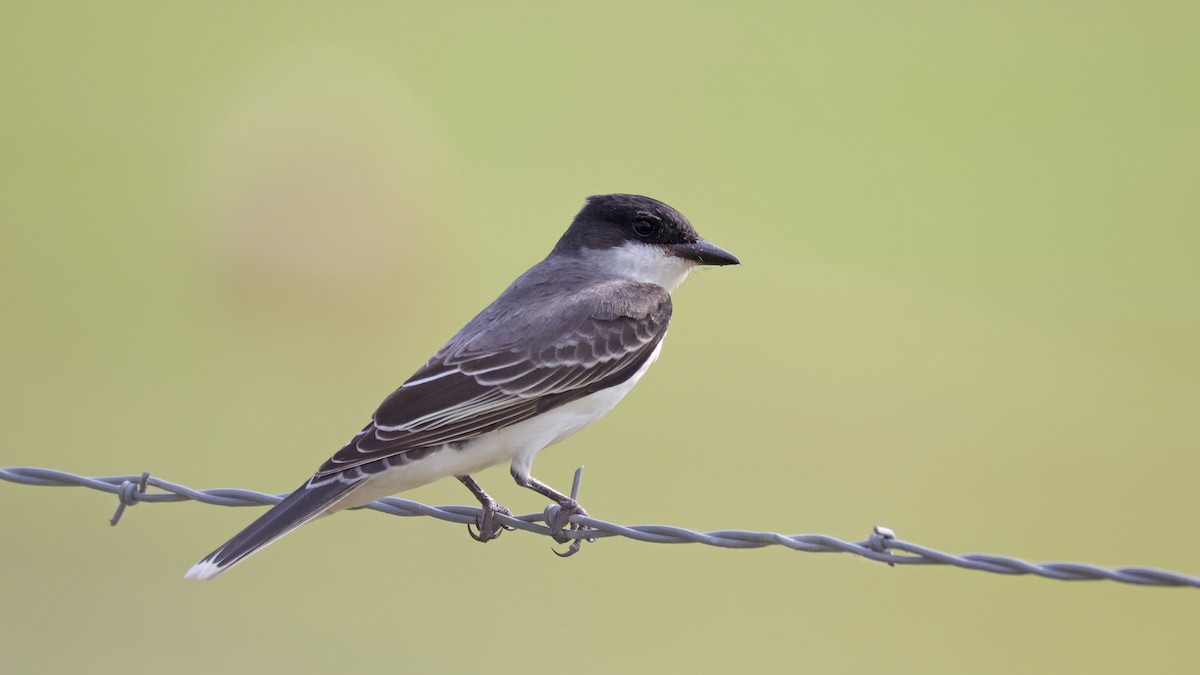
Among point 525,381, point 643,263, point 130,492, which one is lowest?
point 130,492

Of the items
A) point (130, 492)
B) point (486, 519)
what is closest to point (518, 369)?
point (486, 519)

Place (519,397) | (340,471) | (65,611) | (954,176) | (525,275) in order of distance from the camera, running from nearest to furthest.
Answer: (340,471)
(519,397)
(525,275)
(65,611)
(954,176)

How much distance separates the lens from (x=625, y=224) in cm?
704

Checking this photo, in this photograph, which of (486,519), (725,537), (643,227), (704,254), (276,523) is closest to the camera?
(725,537)

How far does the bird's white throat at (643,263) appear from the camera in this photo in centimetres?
692

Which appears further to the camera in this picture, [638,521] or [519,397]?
[638,521]

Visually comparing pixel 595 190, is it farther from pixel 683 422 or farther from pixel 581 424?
pixel 581 424

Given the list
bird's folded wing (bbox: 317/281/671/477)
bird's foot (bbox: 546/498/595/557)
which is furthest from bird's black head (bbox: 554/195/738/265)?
bird's foot (bbox: 546/498/595/557)

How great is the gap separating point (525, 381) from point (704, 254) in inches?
60.7

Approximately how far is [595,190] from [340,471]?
13428 mm

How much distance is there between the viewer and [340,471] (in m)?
5.23

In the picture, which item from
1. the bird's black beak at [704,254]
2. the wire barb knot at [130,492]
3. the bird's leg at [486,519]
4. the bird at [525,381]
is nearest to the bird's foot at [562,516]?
the bird at [525,381]

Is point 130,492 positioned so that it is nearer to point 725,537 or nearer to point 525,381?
point 525,381

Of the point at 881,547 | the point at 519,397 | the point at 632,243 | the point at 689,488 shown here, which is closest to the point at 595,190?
the point at 689,488
